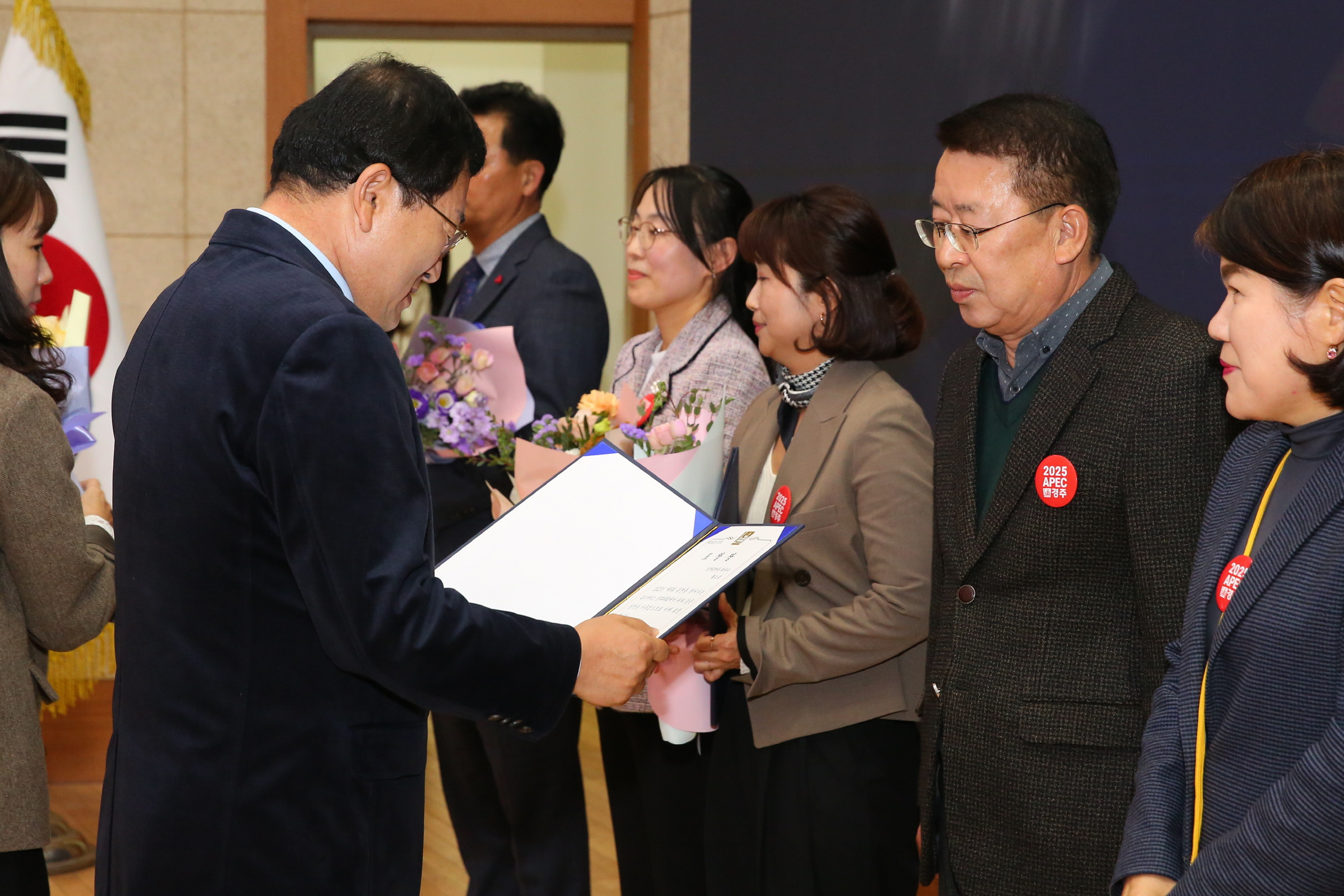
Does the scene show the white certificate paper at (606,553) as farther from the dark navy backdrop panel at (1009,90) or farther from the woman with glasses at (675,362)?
the dark navy backdrop panel at (1009,90)

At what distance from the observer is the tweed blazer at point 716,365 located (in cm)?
274

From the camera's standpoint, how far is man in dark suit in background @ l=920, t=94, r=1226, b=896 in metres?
1.67

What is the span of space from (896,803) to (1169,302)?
1.23 m

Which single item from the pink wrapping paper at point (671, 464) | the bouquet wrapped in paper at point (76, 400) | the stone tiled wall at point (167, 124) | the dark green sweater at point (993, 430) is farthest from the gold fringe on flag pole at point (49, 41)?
the dark green sweater at point (993, 430)

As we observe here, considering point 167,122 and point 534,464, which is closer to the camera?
point 534,464

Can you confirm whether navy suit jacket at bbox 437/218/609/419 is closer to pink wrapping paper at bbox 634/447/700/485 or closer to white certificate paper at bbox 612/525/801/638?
pink wrapping paper at bbox 634/447/700/485

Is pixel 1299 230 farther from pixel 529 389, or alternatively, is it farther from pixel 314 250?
pixel 529 389

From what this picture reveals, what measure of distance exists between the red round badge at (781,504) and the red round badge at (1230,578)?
958 mm

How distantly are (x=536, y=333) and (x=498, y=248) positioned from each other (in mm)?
353

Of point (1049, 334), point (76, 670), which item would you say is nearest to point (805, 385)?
point (1049, 334)

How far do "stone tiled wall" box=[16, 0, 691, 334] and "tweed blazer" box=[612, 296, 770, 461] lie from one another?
117 inches

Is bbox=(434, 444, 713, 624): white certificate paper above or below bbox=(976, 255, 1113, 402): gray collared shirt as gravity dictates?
below

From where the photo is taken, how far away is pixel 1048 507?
1736 mm

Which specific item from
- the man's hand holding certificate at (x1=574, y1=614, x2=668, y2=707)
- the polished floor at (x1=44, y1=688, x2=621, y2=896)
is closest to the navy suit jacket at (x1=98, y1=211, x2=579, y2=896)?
the man's hand holding certificate at (x1=574, y1=614, x2=668, y2=707)
